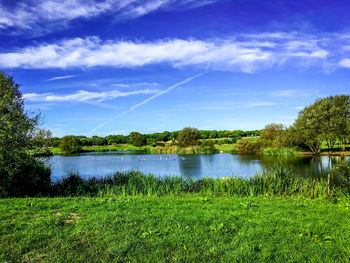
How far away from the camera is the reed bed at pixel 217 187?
1078 centimetres

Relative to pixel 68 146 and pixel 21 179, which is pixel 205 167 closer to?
pixel 21 179

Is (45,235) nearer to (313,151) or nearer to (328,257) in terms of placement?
(328,257)

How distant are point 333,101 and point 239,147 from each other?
882 inches

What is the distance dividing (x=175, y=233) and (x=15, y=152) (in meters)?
8.65

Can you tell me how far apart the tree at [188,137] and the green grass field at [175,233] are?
5816cm

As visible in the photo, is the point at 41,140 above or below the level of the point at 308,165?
above

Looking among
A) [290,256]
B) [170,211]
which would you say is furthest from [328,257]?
[170,211]

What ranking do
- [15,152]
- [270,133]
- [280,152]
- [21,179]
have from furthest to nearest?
[270,133] < [280,152] < [21,179] < [15,152]

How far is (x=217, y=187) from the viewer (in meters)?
11.3

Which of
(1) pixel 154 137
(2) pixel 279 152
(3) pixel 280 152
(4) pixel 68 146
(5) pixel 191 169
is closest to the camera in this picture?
(5) pixel 191 169

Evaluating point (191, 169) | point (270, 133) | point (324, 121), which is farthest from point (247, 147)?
point (191, 169)

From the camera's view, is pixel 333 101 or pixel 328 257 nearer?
pixel 328 257

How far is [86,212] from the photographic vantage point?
7.08m

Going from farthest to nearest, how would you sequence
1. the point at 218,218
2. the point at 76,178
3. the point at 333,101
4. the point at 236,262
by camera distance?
the point at 333,101
the point at 76,178
the point at 218,218
the point at 236,262
